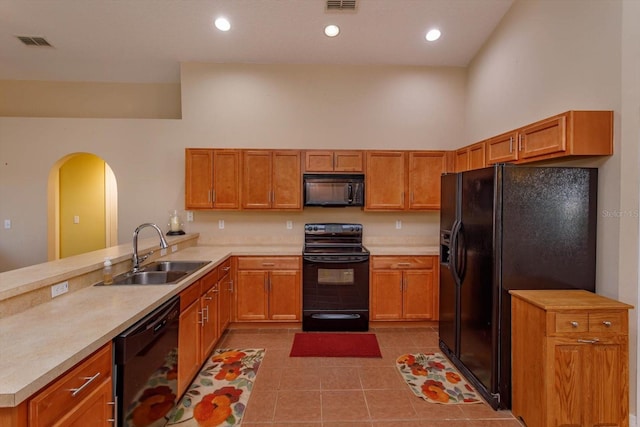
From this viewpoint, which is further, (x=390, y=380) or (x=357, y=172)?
(x=357, y=172)

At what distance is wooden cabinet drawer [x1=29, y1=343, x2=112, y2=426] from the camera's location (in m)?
1.12

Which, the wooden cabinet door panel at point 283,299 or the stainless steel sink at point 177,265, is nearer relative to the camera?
the stainless steel sink at point 177,265

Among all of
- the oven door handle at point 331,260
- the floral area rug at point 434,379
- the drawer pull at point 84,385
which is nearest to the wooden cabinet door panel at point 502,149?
the oven door handle at point 331,260

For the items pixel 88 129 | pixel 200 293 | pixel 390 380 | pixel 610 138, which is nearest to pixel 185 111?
pixel 88 129

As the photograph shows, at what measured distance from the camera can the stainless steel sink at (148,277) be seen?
8.20 ft

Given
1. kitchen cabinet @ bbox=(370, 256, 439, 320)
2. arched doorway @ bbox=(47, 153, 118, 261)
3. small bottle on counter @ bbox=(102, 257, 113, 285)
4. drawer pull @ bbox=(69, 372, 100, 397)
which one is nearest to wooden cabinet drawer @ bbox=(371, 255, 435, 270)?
kitchen cabinet @ bbox=(370, 256, 439, 320)

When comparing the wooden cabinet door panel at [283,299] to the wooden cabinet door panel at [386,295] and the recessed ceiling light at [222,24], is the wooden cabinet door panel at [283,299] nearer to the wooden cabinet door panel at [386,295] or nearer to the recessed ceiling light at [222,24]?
the wooden cabinet door panel at [386,295]

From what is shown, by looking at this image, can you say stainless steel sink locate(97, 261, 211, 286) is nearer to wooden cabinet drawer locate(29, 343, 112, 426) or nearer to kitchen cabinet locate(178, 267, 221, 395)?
kitchen cabinet locate(178, 267, 221, 395)

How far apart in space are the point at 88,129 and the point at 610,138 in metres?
5.68

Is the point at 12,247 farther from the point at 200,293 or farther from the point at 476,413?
the point at 476,413

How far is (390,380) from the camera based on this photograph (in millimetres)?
2803

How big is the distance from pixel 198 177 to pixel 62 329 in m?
2.81

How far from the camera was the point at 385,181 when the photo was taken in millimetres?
4172

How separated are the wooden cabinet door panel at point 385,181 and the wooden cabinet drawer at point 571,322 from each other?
7.78 feet
